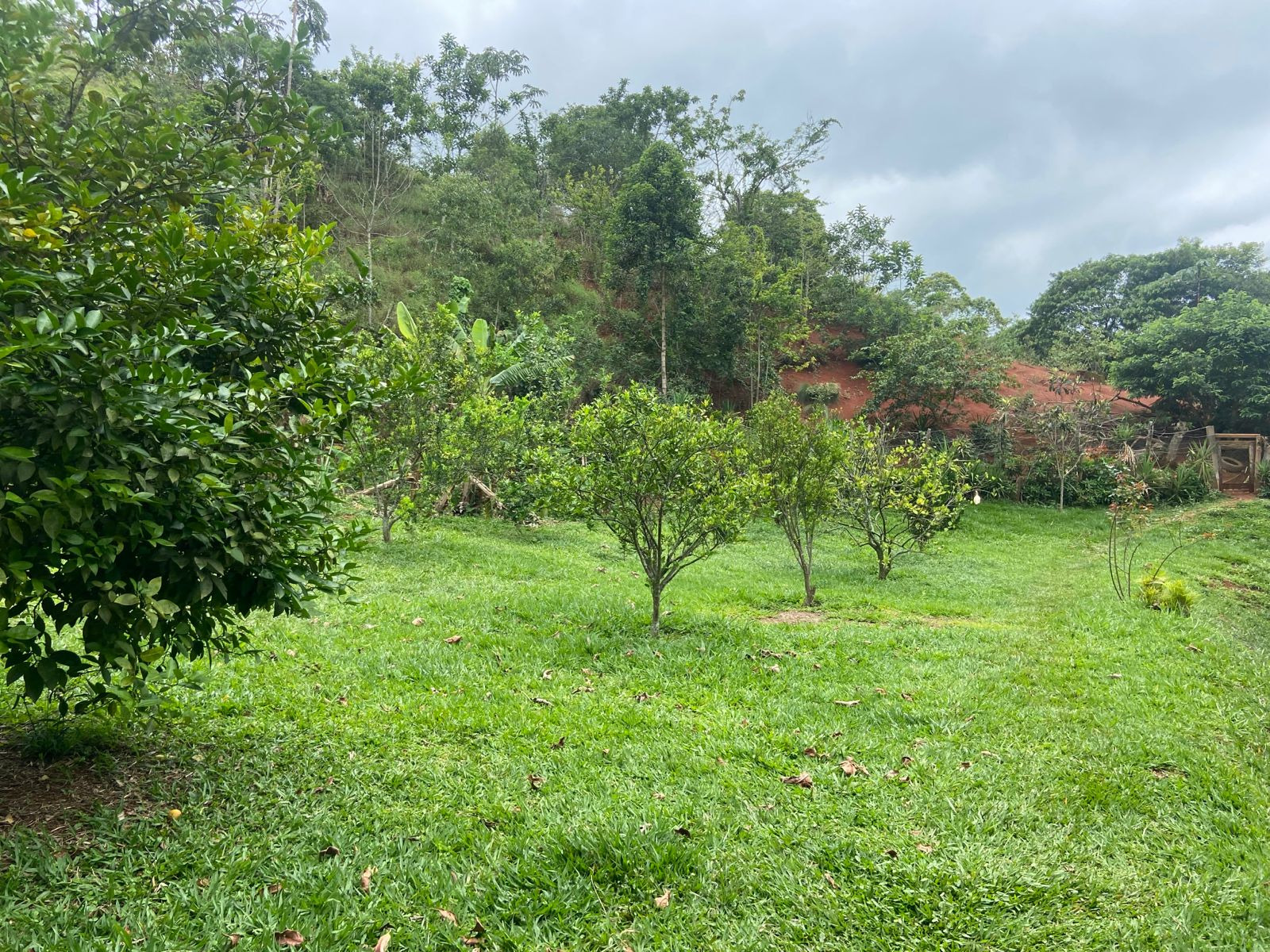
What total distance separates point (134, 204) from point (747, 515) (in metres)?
6.21

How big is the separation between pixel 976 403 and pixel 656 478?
24.7m

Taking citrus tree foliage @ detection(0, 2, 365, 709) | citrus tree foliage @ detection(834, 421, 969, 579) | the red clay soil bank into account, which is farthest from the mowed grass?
the red clay soil bank

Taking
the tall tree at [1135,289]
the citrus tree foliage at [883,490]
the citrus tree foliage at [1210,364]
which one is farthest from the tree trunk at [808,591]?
the tall tree at [1135,289]

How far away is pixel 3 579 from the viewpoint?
6.52 ft

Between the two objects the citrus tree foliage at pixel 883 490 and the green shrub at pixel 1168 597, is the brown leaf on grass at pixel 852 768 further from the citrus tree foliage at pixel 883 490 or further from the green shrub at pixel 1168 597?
the citrus tree foliage at pixel 883 490

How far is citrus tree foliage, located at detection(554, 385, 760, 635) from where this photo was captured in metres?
7.22

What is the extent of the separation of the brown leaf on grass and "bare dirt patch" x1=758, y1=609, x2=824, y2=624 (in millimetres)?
4329

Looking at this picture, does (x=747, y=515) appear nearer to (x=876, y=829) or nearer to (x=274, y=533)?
(x=876, y=829)

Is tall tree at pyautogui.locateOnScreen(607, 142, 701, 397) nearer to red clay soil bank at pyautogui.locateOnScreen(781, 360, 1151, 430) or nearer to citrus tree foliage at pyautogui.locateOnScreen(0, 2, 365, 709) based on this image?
red clay soil bank at pyautogui.locateOnScreen(781, 360, 1151, 430)

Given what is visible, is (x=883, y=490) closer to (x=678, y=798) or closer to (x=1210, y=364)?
(x=678, y=798)

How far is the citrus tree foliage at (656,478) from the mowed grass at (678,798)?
1141 mm

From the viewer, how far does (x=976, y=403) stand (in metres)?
27.6

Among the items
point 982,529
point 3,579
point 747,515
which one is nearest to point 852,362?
point 982,529

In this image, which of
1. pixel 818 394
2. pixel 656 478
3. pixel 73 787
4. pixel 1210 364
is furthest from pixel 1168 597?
pixel 818 394
